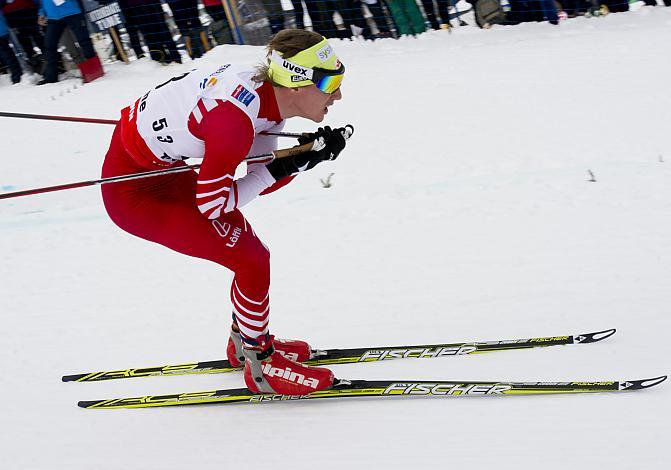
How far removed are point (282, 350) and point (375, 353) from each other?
1.44 ft

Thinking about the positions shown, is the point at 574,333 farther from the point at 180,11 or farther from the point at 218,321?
the point at 180,11

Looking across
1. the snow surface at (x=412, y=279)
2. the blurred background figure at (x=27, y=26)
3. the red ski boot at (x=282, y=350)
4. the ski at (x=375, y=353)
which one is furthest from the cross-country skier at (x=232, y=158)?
the blurred background figure at (x=27, y=26)

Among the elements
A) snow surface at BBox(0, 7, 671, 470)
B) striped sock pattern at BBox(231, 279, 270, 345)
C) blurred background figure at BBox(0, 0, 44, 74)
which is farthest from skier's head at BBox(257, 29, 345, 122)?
blurred background figure at BBox(0, 0, 44, 74)

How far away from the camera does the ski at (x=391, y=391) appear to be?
3061mm

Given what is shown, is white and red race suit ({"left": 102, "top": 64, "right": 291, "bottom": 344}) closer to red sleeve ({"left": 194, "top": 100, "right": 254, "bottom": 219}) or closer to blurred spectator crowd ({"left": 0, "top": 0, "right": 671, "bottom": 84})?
red sleeve ({"left": 194, "top": 100, "right": 254, "bottom": 219})

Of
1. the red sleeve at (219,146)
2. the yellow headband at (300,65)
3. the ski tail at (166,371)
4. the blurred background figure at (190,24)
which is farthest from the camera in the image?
the blurred background figure at (190,24)

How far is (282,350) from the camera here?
11.7 ft

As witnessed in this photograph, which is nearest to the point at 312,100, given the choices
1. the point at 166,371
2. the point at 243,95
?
the point at 243,95

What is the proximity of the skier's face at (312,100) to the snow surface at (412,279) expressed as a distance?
1254mm

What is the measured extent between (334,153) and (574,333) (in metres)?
1.46

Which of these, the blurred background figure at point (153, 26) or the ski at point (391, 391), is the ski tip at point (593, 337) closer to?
the ski at point (391, 391)

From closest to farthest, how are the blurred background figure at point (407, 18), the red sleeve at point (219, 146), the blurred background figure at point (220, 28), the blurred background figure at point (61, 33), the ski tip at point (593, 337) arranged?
the red sleeve at point (219, 146) < the ski tip at point (593, 337) < the blurred background figure at point (61, 33) < the blurred background figure at point (407, 18) < the blurred background figure at point (220, 28)

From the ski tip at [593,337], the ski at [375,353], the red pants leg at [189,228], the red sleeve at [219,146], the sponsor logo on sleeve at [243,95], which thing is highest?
the sponsor logo on sleeve at [243,95]

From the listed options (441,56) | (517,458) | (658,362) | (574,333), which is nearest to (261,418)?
(517,458)
